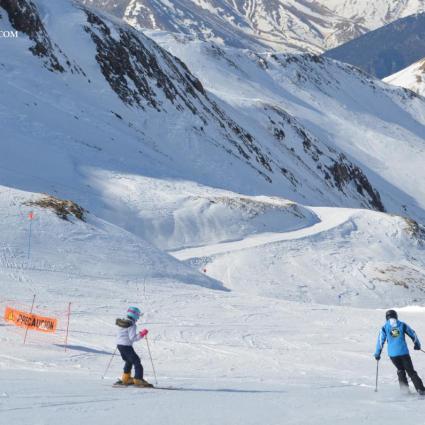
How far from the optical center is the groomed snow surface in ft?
34.8

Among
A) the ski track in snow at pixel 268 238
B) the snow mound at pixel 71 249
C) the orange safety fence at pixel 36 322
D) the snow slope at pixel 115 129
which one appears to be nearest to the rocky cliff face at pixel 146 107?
the snow slope at pixel 115 129

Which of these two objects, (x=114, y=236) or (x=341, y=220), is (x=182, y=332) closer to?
(x=114, y=236)

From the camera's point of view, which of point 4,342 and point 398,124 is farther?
point 398,124

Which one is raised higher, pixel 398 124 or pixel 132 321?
pixel 398 124

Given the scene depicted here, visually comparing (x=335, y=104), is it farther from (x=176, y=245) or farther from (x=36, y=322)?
(x=36, y=322)

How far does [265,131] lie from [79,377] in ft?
267

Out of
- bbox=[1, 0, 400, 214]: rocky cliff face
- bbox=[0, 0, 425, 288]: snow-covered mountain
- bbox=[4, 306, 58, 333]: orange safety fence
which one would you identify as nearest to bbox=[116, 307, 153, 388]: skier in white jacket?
bbox=[4, 306, 58, 333]: orange safety fence

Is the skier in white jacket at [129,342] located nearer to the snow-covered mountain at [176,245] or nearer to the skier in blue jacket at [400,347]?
the snow-covered mountain at [176,245]

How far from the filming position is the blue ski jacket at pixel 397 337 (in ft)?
42.2

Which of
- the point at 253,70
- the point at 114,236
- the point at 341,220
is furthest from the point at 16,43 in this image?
the point at 253,70

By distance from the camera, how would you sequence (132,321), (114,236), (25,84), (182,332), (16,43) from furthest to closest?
(16,43), (25,84), (114,236), (182,332), (132,321)

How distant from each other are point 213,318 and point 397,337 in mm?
10463

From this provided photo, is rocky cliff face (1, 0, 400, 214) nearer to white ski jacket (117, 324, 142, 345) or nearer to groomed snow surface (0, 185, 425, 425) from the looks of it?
groomed snow surface (0, 185, 425, 425)

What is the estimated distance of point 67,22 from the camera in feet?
249
